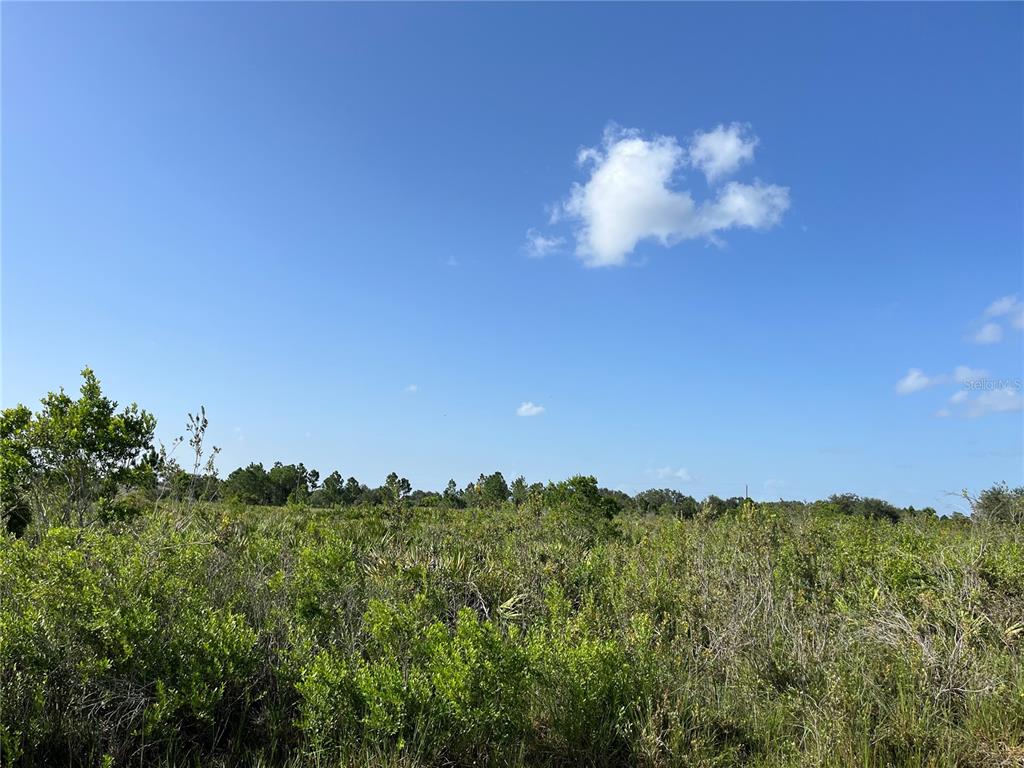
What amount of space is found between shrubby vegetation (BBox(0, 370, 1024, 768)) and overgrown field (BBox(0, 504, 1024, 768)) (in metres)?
0.02

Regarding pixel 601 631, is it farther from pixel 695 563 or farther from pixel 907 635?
pixel 907 635

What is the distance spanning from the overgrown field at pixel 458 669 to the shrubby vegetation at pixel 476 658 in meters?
0.02

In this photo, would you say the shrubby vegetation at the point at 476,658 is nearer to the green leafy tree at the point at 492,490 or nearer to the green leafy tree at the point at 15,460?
the green leafy tree at the point at 15,460

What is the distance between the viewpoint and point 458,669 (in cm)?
345

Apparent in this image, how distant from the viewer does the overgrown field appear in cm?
333

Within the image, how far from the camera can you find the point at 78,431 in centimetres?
747

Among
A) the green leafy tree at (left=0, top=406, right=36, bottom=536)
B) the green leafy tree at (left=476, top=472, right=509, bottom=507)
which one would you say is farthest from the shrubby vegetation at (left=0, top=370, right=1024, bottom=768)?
the green leafy tree at (left=476, top=472, right=509, bottom=507)

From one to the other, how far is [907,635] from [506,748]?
147 inches

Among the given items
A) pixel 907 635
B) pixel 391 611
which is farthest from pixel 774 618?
pixel 391 611

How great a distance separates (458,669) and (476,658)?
15 centimetres

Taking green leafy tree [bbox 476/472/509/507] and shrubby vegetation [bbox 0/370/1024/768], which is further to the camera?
green leafy tree [bbox 476/472/509/507]

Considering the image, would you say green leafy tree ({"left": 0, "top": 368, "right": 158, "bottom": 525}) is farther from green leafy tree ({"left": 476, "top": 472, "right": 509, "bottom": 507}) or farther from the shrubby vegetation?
green leafy tree ({"left": 476, "top": 472, "right": 509, "bottom": 507})

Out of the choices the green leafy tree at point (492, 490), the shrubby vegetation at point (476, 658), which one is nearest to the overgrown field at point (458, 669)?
the shrubby vegetation at point (476, 658)

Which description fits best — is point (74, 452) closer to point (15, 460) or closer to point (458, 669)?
point (15, 460)
